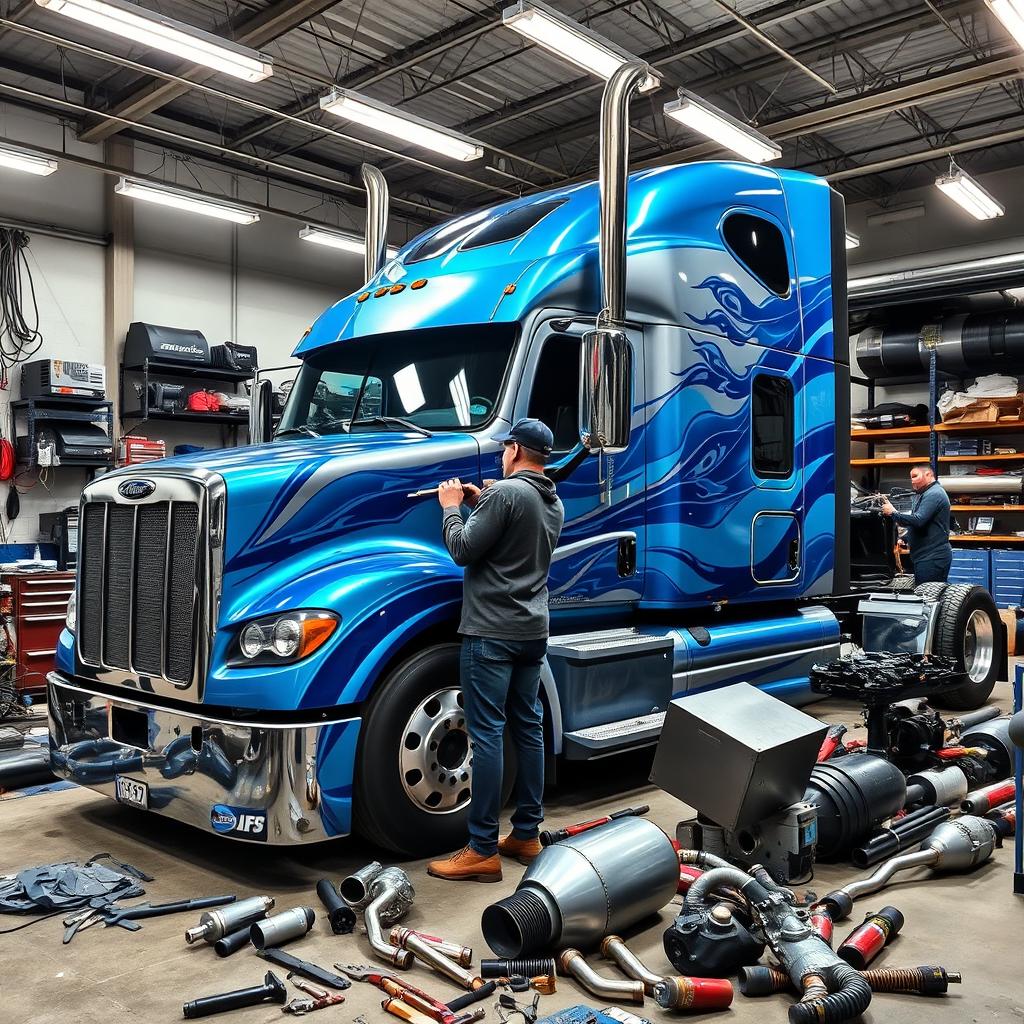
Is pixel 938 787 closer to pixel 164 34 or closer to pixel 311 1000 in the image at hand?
pixel 311 1000

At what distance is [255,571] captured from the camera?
410 centimetres

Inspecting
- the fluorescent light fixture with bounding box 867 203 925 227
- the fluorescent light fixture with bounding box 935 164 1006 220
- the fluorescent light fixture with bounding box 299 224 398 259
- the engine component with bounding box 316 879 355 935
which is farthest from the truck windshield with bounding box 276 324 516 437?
the fluorescent light fixture with bounding box 867 203 925 227

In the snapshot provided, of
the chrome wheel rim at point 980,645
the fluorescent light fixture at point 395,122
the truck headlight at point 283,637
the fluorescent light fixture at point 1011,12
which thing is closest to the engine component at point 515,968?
the truck headlight at point 283,637

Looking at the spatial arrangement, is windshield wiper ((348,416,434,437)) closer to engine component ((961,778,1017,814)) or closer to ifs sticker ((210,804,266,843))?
ifs sticker ((210,804,266,843))

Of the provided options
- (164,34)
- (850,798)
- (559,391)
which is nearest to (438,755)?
(850,798)

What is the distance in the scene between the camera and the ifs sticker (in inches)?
149

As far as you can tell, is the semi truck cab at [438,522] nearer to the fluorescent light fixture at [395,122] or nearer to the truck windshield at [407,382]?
the truck windshield at [407,382]

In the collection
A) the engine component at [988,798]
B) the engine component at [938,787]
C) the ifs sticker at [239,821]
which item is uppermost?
the ifs sticker at [239,821]

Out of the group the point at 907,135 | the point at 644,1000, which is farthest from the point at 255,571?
the point at 907,135

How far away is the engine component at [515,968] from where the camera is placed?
3225 millimetres

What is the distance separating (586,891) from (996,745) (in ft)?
10.7

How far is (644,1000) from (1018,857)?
177 cm

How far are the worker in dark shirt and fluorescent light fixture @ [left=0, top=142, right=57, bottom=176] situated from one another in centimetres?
899

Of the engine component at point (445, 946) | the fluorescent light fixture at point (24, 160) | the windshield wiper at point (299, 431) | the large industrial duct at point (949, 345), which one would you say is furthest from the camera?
the large industrial duct at point (949, 345)
